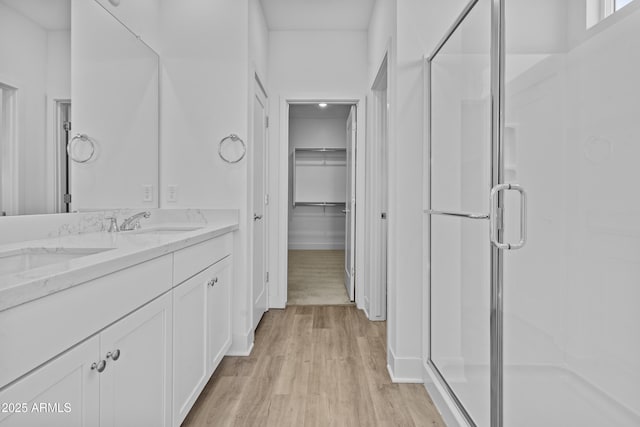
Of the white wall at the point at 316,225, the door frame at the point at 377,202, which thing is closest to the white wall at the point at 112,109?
the door frame at the point at 377,202

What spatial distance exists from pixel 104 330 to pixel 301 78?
10.1ft

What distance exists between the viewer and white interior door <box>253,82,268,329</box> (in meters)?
2.91

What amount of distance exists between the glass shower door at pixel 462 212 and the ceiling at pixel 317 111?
178 inches

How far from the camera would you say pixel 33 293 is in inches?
30.4

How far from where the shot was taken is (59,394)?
0.86 metres

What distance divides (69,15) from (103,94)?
0.40 meters

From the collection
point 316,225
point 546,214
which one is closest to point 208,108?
point 546,214

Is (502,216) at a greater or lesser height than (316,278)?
greater

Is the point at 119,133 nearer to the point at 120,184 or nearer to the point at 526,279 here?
the point at 120,184

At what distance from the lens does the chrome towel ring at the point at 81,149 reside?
5.77 feet

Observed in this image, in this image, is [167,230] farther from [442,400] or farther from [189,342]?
[442,400]

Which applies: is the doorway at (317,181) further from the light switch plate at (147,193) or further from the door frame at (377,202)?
the light switch plate at (147,193)

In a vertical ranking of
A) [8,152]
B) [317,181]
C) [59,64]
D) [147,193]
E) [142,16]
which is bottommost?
[147,193]

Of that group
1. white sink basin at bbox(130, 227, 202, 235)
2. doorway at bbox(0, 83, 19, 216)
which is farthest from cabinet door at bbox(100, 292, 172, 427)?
white sink basin at bbox(130, 227, 202, 235)
